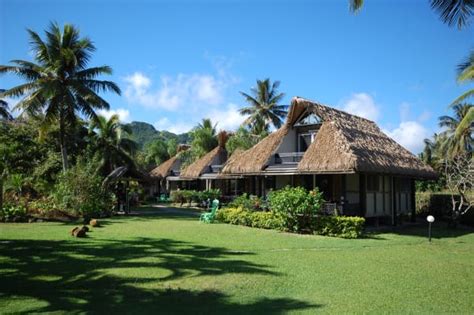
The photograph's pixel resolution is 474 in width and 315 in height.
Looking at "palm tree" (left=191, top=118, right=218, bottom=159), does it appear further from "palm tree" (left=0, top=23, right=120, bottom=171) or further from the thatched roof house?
"palm tree" (left=0, top=23, right=120, bottom=171)

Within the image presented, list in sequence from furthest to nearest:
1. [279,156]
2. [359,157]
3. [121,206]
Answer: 1. [121,206]
2. [279,156]
3. [359,157]

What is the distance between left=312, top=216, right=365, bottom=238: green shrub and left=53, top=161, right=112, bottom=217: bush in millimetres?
11031

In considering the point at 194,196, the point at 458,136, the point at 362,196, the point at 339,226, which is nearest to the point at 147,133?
the point at 194,196

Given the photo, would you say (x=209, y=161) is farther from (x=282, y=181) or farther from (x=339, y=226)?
(x=339, y=226)

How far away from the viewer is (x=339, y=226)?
14.4 metres

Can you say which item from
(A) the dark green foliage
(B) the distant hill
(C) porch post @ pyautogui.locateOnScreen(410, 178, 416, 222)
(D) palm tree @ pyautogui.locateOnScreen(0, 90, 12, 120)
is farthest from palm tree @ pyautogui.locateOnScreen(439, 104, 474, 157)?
(B) the distant hill

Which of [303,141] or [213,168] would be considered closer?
[303,141]

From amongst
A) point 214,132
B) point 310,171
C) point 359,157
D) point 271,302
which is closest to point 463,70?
point 359,157

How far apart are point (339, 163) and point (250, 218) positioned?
14.6ft

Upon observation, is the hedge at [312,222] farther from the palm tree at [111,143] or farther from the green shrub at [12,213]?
the palm tree at [111,143]

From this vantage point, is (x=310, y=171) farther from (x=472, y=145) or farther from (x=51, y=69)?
(x=472, y=145)

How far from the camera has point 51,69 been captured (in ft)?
71.9

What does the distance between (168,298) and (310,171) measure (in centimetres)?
1166

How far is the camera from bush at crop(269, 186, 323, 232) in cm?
1476
